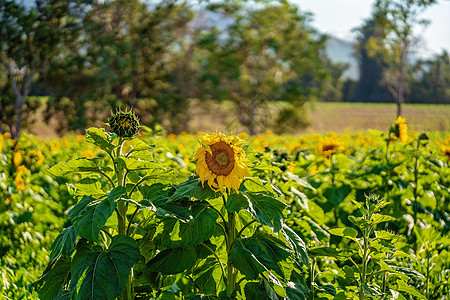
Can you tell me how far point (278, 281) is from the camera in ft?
4.82

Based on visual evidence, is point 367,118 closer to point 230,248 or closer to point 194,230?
point 230,248

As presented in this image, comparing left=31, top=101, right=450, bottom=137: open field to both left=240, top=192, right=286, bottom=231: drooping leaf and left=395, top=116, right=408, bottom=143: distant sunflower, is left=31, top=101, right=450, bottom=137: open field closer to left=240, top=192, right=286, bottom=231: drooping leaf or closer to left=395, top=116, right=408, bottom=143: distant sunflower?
left=395, top=116, right=408, bottom=143: distant sunflower

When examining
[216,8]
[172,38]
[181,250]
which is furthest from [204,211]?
[216,8]

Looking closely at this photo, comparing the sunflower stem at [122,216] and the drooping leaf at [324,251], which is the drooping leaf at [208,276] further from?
the drooping leaf at [324,251]

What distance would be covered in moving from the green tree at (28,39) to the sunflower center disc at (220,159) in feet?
43.9

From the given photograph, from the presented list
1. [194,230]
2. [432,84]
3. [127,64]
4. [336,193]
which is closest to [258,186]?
[194,230]

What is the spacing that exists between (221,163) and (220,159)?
0.02m

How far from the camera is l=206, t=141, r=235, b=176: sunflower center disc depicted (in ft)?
4.69

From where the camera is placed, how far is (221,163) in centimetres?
144

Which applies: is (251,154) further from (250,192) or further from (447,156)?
(447,156)

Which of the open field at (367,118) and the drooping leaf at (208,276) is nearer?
the drooping leaf at (208,276)

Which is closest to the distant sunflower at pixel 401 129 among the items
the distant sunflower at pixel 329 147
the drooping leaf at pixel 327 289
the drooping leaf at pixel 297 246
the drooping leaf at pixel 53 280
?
the distant sunflower at pixel 329 147

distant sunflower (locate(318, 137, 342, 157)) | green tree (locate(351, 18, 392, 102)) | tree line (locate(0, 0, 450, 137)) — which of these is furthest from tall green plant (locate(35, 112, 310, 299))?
green tree (locate(351, 18, 392, 102))

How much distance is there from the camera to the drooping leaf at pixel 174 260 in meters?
1.46
